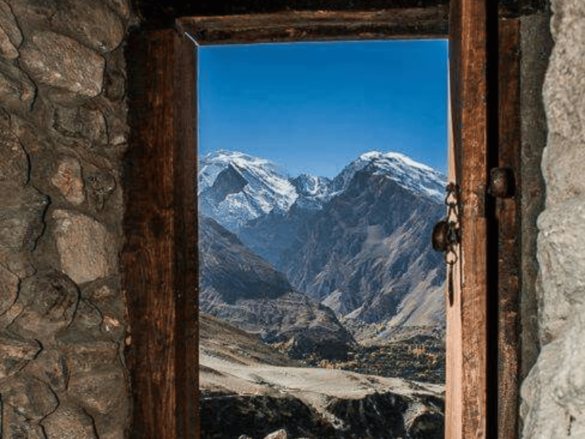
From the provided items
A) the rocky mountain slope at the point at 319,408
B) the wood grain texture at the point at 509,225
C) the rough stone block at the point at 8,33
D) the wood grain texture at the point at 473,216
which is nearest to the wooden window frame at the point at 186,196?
the wood grain texture at the point at 509,225

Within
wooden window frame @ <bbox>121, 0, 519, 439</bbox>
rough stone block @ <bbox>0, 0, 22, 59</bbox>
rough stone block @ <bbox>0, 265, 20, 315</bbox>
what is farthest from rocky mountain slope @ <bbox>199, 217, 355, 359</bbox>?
rough stone block @ <bbox>0, 0, 22, 59</bbox>

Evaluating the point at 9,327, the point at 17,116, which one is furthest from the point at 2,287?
the point at 17,116

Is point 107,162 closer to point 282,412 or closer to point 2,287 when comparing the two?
point 2,287

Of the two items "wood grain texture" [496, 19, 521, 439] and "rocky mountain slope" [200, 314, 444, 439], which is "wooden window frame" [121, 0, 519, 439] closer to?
"wood grain texture" [496, 19, 521, 439]

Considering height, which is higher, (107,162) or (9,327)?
(107,162)

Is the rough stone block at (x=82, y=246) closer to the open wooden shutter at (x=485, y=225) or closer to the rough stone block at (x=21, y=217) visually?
the rough stone block at (x=21, y=217)
